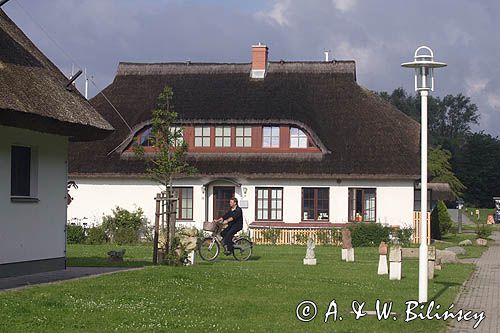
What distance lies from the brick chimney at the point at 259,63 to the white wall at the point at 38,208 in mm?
26804

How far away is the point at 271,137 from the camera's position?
148 ft

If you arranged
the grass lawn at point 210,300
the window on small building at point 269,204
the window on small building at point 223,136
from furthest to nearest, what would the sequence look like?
the window on small building at point 223,136 → the window on small building at point 269,204 → the grass lawn at point 210,300

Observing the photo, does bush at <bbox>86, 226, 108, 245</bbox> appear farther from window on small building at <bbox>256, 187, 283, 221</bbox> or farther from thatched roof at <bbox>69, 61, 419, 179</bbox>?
window on small building at <bbox>256, 187, 283, 221</bbox>

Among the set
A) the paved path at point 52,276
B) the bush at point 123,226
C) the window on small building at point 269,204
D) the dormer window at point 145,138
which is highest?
the dormer window at point 145,138

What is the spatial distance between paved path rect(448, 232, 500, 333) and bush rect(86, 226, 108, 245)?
1798cm

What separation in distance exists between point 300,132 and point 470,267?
1728cm

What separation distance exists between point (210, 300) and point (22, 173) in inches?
260

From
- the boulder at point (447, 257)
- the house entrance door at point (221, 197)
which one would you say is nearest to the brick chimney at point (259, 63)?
the house entrance door at point (221, 197)

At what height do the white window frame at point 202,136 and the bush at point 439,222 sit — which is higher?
the white window frame at point 202,136

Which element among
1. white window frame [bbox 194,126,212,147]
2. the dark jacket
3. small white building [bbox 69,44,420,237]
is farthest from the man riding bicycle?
white window frame [bbox 194,126,212,147]

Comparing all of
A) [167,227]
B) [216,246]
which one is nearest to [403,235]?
[216,246]

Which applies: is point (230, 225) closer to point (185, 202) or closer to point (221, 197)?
point (221, 197)

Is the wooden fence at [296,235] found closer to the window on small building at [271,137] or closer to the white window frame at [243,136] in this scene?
the window on small building at [271,137]

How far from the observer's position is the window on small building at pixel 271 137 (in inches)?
1766
